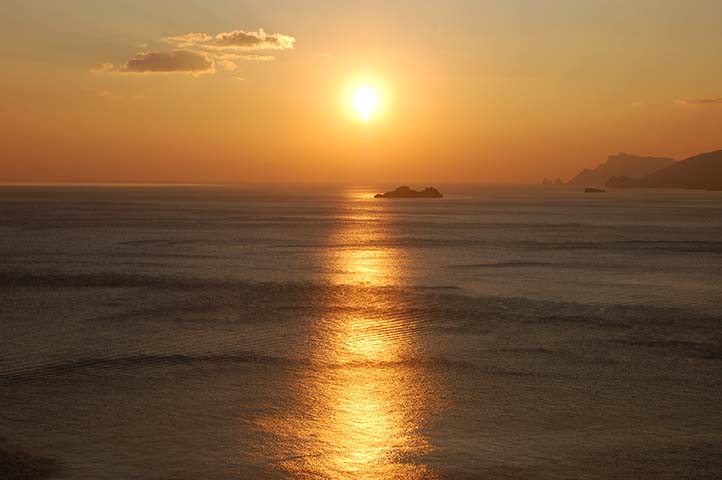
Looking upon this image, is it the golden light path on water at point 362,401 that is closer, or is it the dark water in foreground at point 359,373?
the golden light path on water at point 362,401

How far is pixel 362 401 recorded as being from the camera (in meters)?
14.6

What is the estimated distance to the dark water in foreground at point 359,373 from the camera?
1177cm

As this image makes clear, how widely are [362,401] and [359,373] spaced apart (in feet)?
7.12

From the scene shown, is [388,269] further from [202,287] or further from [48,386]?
[48,386]

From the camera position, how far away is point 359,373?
662 inches

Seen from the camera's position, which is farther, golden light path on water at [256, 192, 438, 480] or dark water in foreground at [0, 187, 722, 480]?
dark water in foreground at [0, 187, 722, 480]

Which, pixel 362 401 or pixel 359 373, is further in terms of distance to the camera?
pixel 359 373

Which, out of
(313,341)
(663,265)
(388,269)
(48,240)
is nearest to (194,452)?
(313,341)

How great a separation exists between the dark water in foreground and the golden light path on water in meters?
0.05

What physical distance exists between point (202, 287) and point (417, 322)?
11385mm

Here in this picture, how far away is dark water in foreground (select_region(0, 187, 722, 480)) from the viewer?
38.6ft

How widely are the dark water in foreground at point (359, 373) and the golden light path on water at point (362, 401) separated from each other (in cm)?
5

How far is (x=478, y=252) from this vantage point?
49531 millimetres

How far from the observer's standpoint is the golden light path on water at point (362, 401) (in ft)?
37.6
